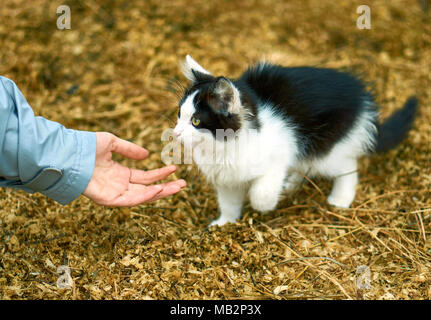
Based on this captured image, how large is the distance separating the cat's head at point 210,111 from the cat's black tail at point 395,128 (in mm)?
944

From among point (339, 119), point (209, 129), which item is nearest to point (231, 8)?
point (339, 119)

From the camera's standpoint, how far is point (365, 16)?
3.39m

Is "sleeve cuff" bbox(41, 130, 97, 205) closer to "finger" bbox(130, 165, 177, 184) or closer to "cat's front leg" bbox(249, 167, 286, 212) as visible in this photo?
"finger" bbox(130, 165, 177, 184)

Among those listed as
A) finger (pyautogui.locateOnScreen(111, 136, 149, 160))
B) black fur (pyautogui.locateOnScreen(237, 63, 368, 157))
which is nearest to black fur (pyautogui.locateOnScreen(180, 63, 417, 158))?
black fur (pyautogui.locateOnScreen(237, 63, 368, 157))

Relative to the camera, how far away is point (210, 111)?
1.65 m

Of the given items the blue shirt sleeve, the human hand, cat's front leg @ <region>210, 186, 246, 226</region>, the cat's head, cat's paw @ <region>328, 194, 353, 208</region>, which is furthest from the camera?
cat's paw @ <region>328, 194, 353, 208</region>

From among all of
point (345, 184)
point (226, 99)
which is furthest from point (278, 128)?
point (345, 184)

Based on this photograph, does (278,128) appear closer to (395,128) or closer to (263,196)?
(263,196)

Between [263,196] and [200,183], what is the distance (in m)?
0.54

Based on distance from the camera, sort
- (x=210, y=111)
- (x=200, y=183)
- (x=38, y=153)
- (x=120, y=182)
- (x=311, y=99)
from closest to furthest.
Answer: (x=38, y=153)
(x=210, y=111)
(x=120, y=182)
(x=311, y=99)
(x=200, y=183)

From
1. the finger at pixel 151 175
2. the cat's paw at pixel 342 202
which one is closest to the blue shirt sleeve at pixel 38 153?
the finger at pixel 151 175

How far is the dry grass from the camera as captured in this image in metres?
1.73

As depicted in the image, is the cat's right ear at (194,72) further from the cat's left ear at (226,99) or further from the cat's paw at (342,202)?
the cat's paw at (342,202)
